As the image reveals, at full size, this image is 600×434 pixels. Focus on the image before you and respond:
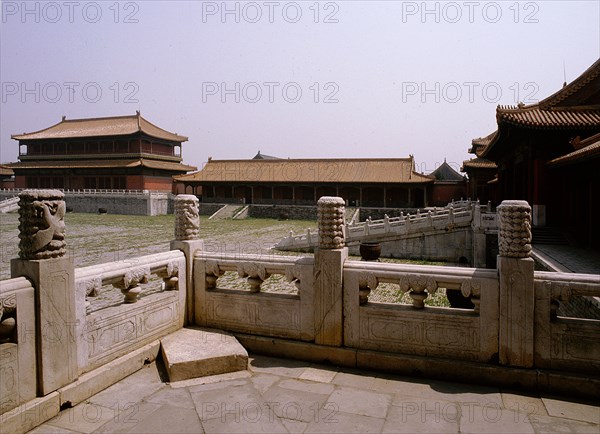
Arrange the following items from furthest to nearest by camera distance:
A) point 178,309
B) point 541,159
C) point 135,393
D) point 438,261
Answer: point 438,261, point 541,159, point 178,309, point 135,393

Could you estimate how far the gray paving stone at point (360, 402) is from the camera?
346 cm

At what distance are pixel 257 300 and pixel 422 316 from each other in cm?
176

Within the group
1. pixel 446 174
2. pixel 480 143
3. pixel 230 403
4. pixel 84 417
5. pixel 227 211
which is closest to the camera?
pixel 84 417

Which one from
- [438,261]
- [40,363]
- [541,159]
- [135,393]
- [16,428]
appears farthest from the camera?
[438,261]

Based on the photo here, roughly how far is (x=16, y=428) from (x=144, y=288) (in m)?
8.10

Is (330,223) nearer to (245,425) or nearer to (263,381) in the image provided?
(263,381)

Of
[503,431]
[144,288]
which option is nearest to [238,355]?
[503,431]

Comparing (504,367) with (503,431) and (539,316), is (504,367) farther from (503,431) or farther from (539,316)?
(503,431)

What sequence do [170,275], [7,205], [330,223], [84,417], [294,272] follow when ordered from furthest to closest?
[7,205] → [170,275] → [294,272] → [330,223] → [84,417]

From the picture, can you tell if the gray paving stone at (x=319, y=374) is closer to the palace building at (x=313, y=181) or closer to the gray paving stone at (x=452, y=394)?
the gray paving stone at (x=452, y=394)

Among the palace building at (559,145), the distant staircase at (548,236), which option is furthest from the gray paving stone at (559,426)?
the distant staircase at (548,236)

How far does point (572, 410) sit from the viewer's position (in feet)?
11.5

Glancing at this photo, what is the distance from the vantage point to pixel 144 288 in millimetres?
10945

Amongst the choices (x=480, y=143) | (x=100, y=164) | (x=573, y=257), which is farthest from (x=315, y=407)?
(x=100, y=164)
